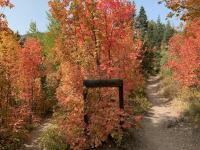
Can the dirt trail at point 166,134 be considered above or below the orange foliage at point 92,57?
below

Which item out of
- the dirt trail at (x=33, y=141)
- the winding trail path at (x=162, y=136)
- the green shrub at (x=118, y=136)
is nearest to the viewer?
the green shrub at (x=118, y=136)

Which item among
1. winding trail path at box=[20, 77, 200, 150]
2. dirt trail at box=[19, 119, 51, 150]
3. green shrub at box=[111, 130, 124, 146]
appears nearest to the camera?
green shrub at box=[111, 130, 124, 146]

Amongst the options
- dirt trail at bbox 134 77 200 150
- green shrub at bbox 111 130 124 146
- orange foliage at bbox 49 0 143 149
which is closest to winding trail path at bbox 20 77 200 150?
dirt trail at bbox 134 77 200 150

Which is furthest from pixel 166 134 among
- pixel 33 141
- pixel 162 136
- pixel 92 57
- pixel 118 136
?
pixel 33 141

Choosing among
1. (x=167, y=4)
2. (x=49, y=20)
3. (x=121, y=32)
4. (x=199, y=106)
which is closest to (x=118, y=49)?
(x=121, y=32)

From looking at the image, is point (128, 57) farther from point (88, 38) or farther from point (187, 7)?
point (187, 7)

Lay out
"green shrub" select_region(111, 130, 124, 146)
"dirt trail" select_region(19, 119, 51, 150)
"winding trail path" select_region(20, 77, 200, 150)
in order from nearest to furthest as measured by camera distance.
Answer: "green shrub" select_region(111, 130, 124, 146) < "winding trail path" select_region(20, 77, 200, 150) < "dirt trail" select_region(19, 119, 51, 150)

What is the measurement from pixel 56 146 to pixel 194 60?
11196mm

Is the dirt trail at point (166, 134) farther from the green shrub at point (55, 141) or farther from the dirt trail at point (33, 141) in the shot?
the dirt trail at point (33, 141)

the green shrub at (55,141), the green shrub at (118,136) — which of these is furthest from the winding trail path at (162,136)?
the green shrub at (55,141)

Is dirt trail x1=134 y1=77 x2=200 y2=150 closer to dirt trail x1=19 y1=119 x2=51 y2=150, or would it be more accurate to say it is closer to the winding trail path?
the winding trail path

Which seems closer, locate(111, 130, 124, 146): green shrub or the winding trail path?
locate(111, 130, 124, 146): green shrub

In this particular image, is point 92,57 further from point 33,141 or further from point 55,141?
point 33,141

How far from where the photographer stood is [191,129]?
16375mm
